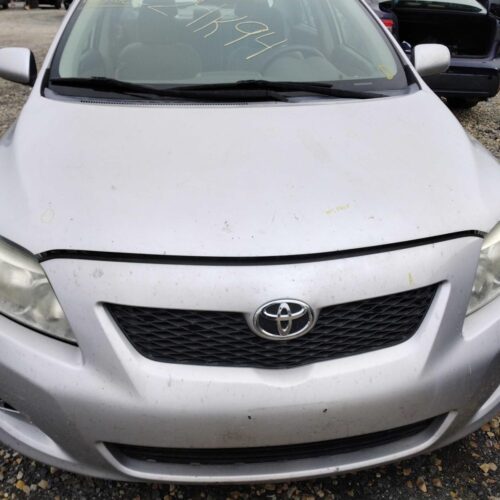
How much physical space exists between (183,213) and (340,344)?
1.75 feet

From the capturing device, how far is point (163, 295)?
4.42 feet

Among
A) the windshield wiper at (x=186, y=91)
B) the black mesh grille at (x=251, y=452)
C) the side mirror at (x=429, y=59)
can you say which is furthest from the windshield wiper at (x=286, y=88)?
the black mesh grille at (x=251, y=452)

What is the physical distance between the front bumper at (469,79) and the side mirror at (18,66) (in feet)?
11.9

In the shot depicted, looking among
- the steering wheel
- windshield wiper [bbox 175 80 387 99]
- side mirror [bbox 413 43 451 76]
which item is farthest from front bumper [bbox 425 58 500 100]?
windshield wiper [bbox 175 80 387 99]

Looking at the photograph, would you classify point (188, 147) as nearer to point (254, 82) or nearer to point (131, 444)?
point (254, 82)

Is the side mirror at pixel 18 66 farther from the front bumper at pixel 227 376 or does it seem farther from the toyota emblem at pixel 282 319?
the toyota emblem at pixel 282 319

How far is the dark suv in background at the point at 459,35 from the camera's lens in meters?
5.05

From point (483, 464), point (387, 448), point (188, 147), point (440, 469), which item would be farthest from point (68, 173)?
point (483, 464)

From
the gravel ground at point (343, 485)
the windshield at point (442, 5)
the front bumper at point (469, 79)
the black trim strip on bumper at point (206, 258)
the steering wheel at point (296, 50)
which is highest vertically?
the steering wheel at point (296, 50)

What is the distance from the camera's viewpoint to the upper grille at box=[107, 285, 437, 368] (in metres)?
1.37

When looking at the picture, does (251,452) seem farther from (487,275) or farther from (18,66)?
(18,66)

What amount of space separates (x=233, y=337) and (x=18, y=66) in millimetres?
1883

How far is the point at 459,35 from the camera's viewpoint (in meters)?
5.95

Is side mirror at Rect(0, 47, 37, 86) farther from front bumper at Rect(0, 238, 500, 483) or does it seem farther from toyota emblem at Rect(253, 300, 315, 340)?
toyota emblem at Rect(253, 300, 315, 340)
